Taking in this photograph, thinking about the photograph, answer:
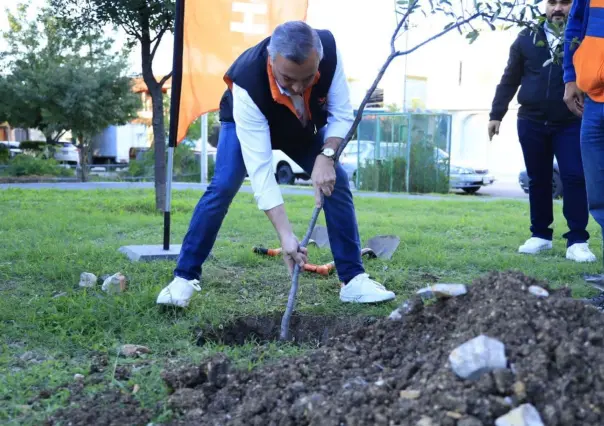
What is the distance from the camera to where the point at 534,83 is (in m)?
5.09

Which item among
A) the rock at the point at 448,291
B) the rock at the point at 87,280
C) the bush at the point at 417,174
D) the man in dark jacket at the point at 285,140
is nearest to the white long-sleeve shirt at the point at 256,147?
the man in dark jacket at the point at 285,140

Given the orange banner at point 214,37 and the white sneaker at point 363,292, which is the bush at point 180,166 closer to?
the orange banner at point 214,37

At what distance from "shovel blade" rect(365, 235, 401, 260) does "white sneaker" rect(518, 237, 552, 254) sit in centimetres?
104

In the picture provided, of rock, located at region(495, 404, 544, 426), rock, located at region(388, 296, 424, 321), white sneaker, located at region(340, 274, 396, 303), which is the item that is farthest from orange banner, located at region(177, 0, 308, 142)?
rock, located at region(495, 404, 544, 426)

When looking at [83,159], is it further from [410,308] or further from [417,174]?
[410,308]

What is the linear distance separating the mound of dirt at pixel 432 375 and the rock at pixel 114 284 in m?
1.57

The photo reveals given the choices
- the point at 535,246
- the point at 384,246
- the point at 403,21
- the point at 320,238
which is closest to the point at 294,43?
the point at 403,21

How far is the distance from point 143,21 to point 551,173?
4366mm

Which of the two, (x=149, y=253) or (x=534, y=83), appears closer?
(x=149, y=253)

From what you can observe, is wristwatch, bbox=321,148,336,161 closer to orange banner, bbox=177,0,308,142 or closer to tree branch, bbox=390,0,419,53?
tree branch, bbox=390,0,419,53

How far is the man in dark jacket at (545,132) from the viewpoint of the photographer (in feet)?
16.0

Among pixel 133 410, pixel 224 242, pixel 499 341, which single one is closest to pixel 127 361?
pixel 133 410

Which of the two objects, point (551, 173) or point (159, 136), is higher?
point (159, 136)

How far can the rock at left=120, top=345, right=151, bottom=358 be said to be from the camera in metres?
2.77
